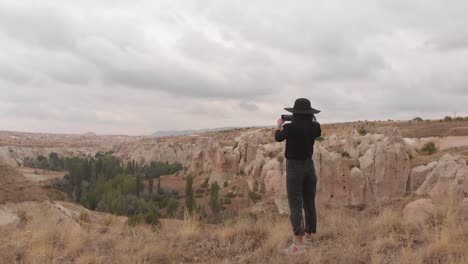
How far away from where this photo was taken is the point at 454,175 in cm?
1642

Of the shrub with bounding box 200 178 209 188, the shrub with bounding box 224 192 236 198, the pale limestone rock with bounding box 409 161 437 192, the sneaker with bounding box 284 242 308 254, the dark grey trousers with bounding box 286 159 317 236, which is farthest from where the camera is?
the shrub with bounding box 200 178 209 188

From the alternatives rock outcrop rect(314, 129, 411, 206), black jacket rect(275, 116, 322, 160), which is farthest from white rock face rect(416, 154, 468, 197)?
black jacket rect(275, 116, 322, 160)

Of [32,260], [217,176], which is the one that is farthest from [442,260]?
[217,176]

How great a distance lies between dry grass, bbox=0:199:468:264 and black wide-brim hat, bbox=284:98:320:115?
6.44 feet

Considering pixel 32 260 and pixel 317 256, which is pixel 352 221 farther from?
pixel 32 260

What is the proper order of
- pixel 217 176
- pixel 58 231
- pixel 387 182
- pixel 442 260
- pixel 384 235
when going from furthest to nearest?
pixel 217 176 < pixel 387 182 < pixel 58 231 < pixel 384 235 < pixel 442 260

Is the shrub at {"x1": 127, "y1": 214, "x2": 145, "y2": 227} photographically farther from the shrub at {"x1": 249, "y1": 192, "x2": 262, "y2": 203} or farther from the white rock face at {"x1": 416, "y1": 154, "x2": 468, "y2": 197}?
the shrub at {"x1": 249, "y1": 192, "x2": 262, "y2": 203}

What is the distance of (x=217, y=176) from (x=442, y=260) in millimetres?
52864

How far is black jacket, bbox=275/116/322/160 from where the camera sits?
5605 mm

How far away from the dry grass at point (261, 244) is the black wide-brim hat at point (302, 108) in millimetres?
1961

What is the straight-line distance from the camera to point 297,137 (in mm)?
5645

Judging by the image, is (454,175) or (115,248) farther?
(454,175)

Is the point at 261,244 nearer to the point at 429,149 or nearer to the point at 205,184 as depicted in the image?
Result: the point at 429,149

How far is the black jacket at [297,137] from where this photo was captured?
18.4ft
